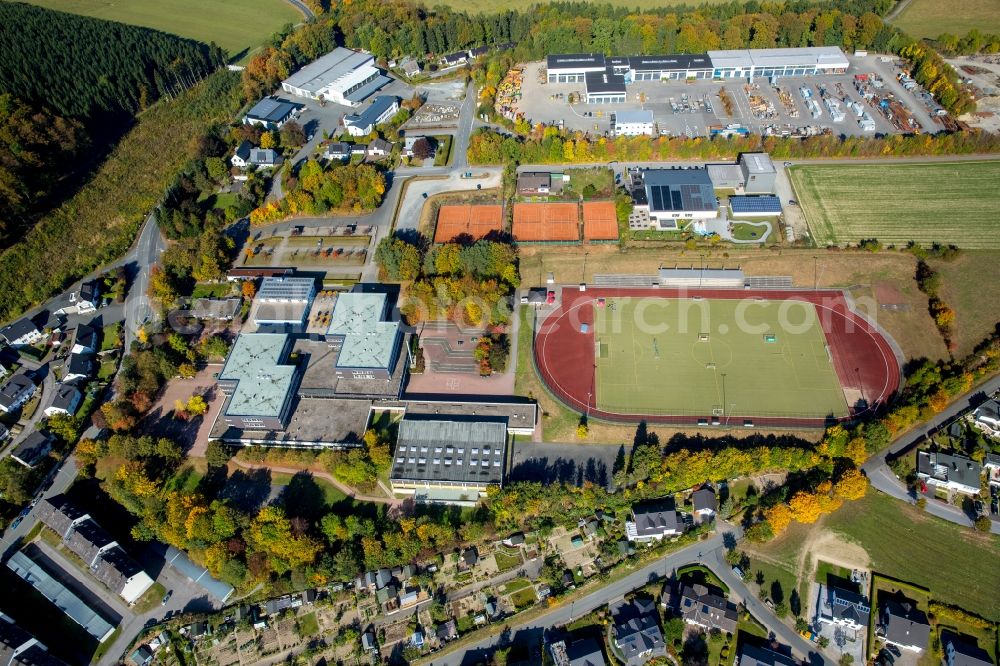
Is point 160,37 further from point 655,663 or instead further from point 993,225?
point 993,225

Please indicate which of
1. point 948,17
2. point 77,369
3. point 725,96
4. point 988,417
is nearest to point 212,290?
point 77,369

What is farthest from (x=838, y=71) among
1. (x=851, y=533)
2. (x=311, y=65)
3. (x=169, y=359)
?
(x=169, y=359)

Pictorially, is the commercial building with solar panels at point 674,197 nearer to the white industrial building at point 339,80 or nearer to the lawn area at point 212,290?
the lawn area at point 212,290

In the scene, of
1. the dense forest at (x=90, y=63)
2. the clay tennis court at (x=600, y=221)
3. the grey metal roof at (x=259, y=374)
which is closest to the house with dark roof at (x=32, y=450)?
the grey metal roof at (x=259, y=374)

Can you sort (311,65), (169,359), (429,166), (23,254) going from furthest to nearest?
(311,65), (429,166), (23,254), (169,359)

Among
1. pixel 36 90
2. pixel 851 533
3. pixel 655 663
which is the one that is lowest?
pixel 655 663

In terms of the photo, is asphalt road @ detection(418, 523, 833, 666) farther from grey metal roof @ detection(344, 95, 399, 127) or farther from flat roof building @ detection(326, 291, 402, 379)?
grey metal roof @ detection(344, 95, 399, 127)

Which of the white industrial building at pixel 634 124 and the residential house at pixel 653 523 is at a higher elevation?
the white industrial building at pixel 634 124
